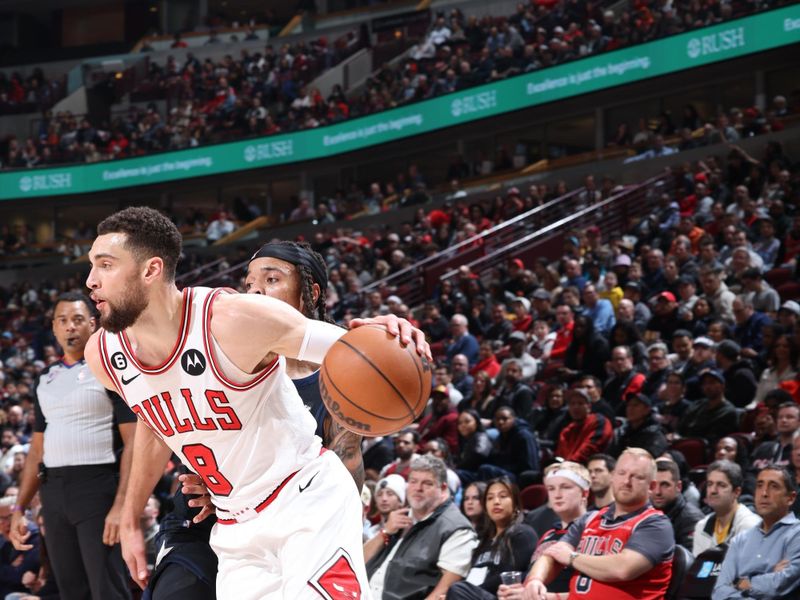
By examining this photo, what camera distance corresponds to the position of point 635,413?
29.0 ft

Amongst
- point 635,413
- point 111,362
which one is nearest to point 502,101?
point 635,413

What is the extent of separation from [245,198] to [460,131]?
8029 millimetres

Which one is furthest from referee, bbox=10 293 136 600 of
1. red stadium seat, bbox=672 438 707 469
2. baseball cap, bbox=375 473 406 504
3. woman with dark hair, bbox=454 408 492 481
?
red stadium seat, bbox=672 438 707 469

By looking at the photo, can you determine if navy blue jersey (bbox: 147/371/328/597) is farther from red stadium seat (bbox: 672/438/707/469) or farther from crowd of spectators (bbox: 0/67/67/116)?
crowd of spectators (bbox: 0/67/67/116)

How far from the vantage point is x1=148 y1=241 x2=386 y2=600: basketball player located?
3.83m

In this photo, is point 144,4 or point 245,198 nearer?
point 245,198

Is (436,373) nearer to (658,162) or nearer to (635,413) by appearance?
(635,413)

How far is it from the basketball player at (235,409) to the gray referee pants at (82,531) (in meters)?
1.80

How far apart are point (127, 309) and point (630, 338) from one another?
8.40 m

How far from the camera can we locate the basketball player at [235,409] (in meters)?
3.44

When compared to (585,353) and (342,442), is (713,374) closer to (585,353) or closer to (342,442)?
(585,353)

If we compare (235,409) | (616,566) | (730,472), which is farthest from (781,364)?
(235,409)

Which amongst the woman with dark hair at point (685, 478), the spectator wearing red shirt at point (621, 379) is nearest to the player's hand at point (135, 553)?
the woman with dark hair at point (685, 478)

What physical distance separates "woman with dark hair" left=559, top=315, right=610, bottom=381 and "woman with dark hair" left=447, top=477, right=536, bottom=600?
4.37 m
